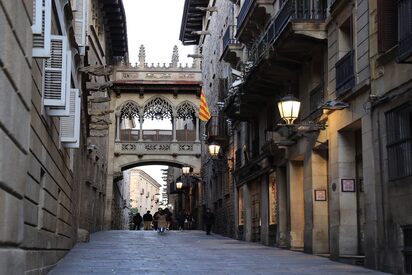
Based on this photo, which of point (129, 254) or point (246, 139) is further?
point (246, 139)

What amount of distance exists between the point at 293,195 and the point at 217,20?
2256cm

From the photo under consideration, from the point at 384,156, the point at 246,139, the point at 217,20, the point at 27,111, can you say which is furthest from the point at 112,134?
the point at 27,111

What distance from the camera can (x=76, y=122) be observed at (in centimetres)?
1480

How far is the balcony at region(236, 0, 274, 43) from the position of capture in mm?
25580

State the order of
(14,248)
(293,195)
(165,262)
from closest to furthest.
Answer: (14,248) < (165,262) < (293,195)

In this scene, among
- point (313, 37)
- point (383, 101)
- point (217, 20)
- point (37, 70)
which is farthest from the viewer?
point (217, 20)

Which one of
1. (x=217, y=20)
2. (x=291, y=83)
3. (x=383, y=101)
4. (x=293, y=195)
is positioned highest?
(x=217, y=20)

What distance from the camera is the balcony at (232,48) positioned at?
32312 mm

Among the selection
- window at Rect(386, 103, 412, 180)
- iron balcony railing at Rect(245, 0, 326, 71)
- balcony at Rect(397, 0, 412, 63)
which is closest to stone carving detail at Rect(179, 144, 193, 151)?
iron balcony railing at Rect(245, 0, 326, 71)

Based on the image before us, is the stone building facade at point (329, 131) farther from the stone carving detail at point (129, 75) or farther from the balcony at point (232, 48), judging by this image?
the stone carving detail at point (129, 75)

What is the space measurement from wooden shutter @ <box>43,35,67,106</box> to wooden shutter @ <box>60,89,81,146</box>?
2.83 m

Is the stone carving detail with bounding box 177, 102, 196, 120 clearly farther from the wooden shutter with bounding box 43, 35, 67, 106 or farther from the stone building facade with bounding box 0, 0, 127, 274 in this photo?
the wooden shutter with bounding box 43, 35, 67, 106

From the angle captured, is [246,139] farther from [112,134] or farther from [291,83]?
[112,134]

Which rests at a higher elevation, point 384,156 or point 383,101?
point 383,101
